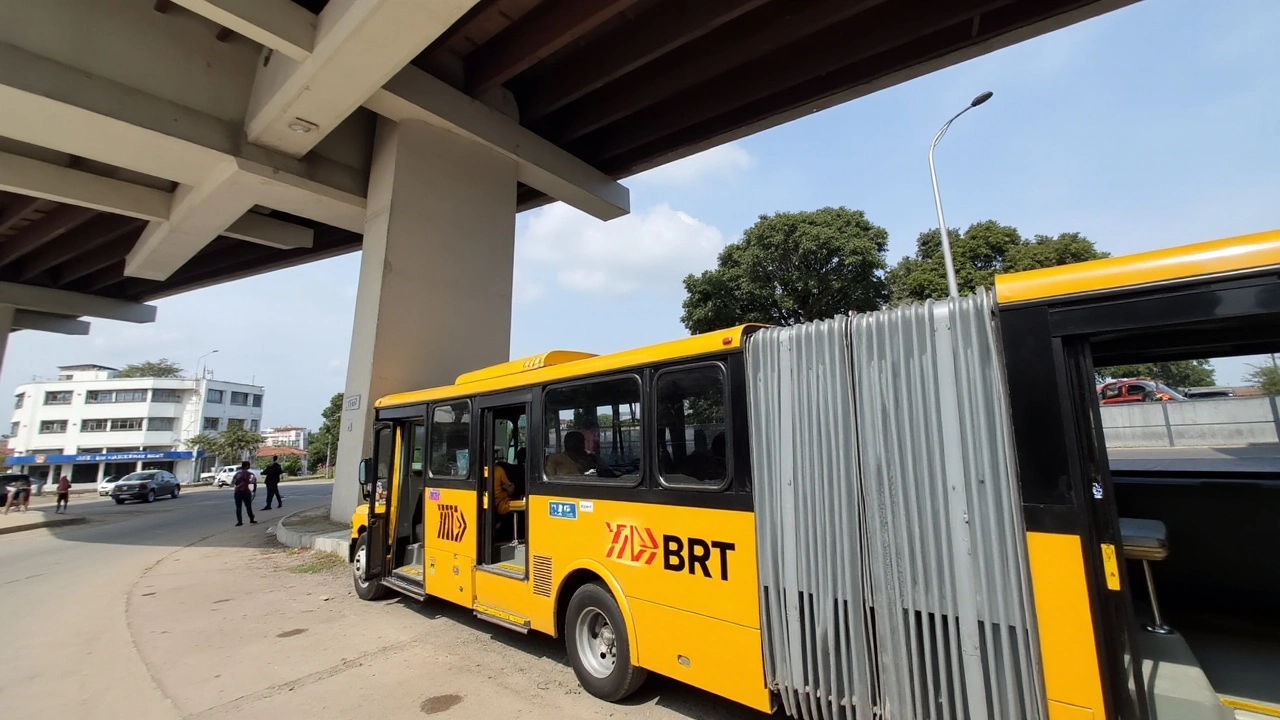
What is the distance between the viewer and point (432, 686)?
4.42 metres

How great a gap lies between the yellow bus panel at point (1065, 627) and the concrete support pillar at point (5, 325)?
106ft

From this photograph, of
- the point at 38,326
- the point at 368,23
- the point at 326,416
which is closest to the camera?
the point at 368,23

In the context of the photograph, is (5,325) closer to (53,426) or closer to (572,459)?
(572,459)

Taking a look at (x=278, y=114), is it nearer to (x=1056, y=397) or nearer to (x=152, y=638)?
(x=152, y=638)

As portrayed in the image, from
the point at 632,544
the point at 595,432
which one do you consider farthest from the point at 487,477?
the point at 632,544

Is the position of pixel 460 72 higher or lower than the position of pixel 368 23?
higher

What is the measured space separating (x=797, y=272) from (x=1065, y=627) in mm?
21028

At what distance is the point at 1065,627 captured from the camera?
236 centimetres

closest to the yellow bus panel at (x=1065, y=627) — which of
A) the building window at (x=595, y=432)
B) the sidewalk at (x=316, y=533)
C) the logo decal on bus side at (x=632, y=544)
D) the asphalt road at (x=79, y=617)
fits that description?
the logo decal on bus side at (x=632, y=544)

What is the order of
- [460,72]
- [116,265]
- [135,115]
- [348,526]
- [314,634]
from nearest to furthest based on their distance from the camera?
[314,634] → [135,115] → [348,526] → [460,72] → [116,265]

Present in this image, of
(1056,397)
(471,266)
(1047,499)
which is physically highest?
(471,266)

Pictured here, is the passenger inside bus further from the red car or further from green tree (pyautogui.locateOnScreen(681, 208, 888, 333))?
green tree (pyautogui.locateOnScreen(681, 208, 888, 333))

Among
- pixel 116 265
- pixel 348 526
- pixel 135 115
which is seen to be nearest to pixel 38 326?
pixel 116 265

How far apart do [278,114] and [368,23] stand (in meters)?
3.56
